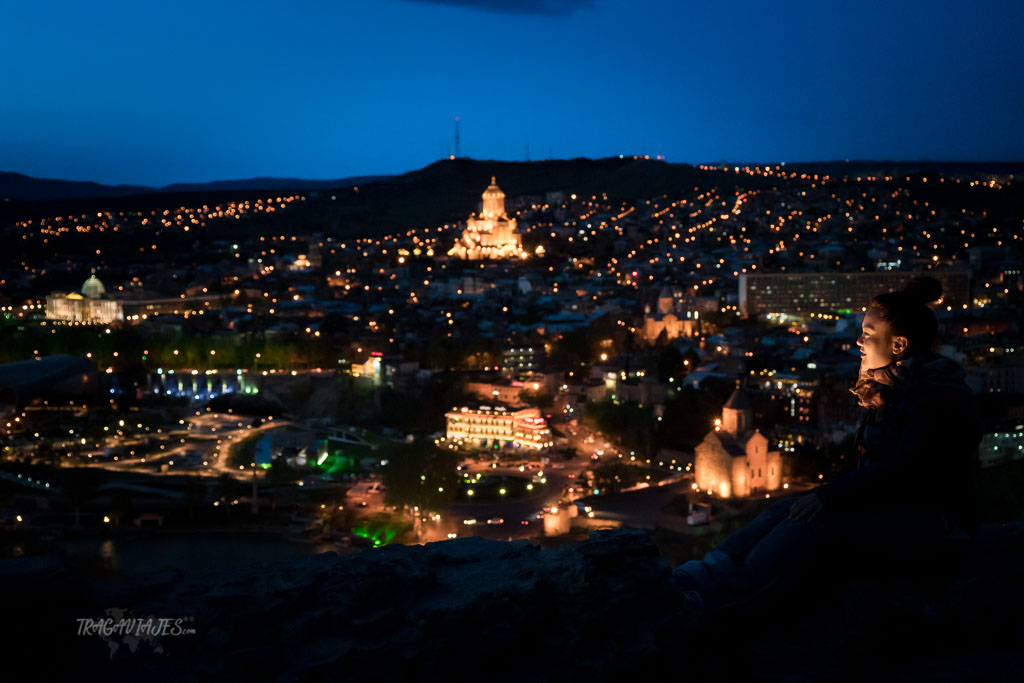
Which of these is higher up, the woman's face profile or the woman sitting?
the woman's face profile

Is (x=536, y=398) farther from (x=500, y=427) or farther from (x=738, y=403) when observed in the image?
(x=738, y=403)

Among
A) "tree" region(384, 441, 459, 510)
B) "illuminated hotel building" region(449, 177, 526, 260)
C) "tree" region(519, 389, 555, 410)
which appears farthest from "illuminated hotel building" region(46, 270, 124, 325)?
"tree" region(384, 441, 459, 510)

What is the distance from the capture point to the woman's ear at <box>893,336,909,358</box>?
1462 millimetres

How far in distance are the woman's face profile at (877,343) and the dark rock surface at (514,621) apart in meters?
0.27

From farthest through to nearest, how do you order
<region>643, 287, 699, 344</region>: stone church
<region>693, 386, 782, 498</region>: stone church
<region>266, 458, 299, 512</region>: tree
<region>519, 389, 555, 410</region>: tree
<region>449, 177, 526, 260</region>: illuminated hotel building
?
<region>449, 177, 526, 260</region>: illuminated hotel building → <region>643, 287, 699, 344</region>: stone church → <region>519, 389, 555, 410</region>: tree → <region>266, 458, 299, 512</region>: tree → <region>693, 386, 782, 498</region>: stone church

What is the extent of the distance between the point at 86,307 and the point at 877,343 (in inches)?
906

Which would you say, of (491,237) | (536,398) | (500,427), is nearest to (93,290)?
(491,237)

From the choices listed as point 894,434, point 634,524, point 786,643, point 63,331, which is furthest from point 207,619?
point 63,331

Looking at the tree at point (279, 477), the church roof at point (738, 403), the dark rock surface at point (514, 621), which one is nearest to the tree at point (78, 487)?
the tree at point (279, 477)

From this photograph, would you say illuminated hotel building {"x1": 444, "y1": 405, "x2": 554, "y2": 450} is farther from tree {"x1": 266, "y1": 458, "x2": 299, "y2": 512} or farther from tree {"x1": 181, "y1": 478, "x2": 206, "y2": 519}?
tree {"x1": 181, "y1": 478, "x2": 206, "y2": 519}

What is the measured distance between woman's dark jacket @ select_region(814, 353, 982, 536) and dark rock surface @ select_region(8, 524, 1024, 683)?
97 mm

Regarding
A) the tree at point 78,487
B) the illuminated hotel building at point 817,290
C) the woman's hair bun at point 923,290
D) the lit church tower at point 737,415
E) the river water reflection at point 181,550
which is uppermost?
the woman's hair bun at point 923,290

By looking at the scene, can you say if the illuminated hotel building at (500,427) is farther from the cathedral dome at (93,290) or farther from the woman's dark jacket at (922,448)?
the cathedral dome at (93,290)

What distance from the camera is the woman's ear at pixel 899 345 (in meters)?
1.46
